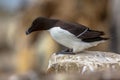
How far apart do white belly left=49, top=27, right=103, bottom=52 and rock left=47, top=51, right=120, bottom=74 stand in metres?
0.06

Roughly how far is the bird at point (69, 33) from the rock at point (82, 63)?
8 cm

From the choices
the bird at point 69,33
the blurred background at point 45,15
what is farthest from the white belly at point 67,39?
the blurred background at point 45,15

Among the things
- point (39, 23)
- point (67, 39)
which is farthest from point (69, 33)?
point (39, 23)

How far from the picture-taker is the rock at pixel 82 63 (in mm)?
2642

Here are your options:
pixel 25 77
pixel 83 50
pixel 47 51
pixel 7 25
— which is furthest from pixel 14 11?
pixel 25 77

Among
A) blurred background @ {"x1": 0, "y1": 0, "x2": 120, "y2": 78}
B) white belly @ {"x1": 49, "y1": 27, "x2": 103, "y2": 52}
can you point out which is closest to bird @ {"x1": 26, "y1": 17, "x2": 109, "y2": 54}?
white belly @ {"x1": 49, "y1": 27, "x2": 103, "y2": 52}

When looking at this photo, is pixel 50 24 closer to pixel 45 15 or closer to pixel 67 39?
pixel 67 39

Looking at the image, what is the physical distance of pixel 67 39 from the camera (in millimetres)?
2914

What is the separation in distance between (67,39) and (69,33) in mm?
37

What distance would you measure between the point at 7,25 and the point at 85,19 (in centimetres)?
206

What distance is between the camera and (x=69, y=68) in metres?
2.68

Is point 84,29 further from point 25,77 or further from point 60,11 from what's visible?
point 60,11

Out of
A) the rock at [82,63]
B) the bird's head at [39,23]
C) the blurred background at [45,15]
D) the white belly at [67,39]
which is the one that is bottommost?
the rock at [82,63]

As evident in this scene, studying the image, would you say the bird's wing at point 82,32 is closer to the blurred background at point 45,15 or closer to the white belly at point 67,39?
the white belly at point 67,39
